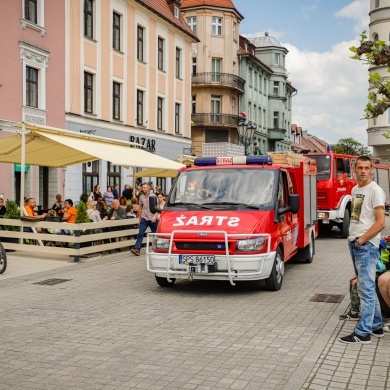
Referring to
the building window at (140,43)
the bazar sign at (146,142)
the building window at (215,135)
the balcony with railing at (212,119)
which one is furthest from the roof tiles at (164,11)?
the building window at (215,135)

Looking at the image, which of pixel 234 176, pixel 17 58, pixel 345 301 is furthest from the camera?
pixel 17 58

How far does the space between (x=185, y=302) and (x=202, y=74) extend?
43807mm

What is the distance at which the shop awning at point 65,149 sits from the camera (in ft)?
49.7

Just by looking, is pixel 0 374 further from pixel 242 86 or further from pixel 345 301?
pixel 242 86

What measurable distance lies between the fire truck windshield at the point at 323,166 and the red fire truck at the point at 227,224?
27.3 feet

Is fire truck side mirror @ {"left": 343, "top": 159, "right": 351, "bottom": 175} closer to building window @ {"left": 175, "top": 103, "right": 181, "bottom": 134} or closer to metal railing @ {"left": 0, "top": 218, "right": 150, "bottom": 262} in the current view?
metal railing @ {"left": 0, "top": 218, "right": 150, "bottom": 262}

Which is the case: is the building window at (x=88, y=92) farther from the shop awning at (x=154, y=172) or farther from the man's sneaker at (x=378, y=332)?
the man's sneaker at (x=378, y=332)

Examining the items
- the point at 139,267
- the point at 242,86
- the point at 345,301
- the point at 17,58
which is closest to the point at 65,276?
the point at 139,267

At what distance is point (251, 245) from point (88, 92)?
68.2 ft

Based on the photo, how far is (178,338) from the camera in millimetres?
6863

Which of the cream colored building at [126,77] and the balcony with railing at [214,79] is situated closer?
the cream colored building at [126,77]

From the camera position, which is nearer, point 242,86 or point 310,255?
point 310,255

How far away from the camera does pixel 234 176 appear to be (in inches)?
415

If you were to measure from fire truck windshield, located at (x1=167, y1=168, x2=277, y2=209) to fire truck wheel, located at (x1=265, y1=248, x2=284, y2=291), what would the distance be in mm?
878
